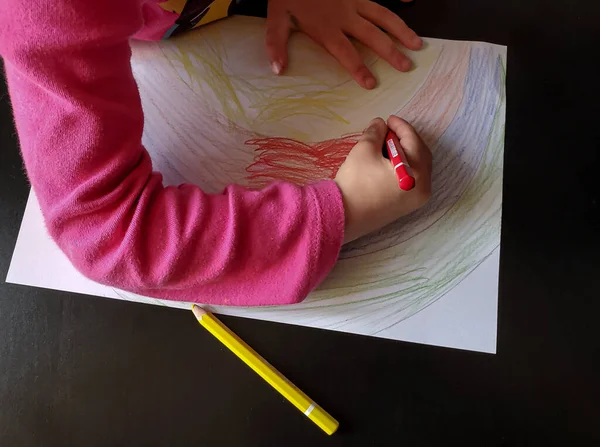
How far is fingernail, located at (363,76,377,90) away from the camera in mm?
567

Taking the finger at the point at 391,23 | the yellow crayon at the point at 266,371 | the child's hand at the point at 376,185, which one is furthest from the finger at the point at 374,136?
the yellow crayon at the point at 266,371

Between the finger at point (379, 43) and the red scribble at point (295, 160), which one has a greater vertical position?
the finger at point (379, 43)

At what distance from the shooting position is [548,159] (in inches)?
21.3

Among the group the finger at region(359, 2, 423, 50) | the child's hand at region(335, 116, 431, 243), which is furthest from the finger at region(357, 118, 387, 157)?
the finger at region(359, 2, 423, 50)

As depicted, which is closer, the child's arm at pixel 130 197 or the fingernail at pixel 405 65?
the child's arm at pixel 130 197

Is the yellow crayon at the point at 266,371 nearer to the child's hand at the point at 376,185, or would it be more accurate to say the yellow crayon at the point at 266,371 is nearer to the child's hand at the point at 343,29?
the child's hand at the point at 376,185

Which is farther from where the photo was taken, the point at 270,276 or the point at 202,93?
the point at 202,93

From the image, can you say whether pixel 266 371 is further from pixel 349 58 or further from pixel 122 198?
pixel 349 58

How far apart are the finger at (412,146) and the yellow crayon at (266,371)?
0.84 feet

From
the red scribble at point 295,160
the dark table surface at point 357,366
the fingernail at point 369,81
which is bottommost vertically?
the dark table surface at point 357,366

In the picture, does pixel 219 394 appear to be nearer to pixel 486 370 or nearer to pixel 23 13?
pixel 486 370

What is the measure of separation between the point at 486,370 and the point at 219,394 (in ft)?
0.89

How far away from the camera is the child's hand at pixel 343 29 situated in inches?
22.7

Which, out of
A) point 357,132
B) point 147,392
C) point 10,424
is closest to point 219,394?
point 147,392
